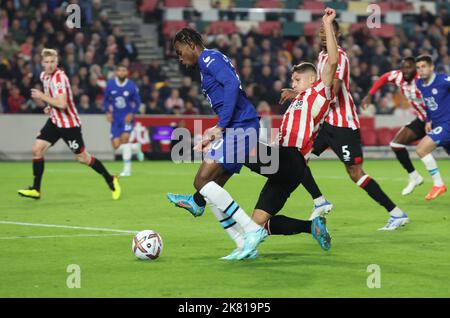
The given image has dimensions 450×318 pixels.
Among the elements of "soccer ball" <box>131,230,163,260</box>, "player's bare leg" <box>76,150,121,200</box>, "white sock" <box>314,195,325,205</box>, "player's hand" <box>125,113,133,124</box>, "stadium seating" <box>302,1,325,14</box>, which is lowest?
"player's hand" <box>125,113,133,124</box>

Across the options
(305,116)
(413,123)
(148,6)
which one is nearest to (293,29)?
(148,6)

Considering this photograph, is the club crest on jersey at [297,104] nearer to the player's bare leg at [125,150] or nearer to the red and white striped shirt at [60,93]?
the red and white striped shirt at [60,93]

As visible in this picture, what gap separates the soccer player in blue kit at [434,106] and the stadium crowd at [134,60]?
35.7 ft

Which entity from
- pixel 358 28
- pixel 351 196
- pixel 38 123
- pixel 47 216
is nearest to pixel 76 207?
pixel 47 216

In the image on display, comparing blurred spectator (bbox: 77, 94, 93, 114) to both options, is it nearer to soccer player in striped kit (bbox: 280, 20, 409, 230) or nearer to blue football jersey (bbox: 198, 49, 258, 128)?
soccer player in striped kit (bbox: 280, 20, 409, 230)

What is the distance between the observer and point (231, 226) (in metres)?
8.07

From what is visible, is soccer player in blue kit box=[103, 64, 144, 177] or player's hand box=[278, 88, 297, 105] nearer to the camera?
player's hand box=[278, 88, 297, 105]

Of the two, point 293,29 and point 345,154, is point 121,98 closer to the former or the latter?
point 345,154

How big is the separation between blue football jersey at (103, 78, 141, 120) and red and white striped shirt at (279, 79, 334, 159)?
1100 cm

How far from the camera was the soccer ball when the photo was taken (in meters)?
7.93

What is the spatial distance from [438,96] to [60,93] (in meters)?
5.53

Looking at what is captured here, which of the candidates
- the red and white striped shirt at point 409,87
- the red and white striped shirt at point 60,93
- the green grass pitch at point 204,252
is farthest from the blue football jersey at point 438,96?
the red and white striped shirt at point 60,93

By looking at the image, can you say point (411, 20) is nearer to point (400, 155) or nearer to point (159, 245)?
point (400, 155)

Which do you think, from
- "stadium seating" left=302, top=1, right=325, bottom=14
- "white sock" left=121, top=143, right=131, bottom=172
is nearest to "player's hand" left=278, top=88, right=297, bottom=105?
"white sock" left=121, top=143, right=131, bottom=172
